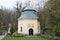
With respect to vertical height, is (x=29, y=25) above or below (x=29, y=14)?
below

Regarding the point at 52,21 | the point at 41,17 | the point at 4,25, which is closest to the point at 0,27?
the point at 4,25

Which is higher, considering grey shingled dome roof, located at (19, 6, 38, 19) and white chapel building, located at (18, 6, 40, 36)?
grey shingled dome roof, located at (19, 6, 38, 19)

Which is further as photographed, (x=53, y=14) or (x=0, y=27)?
(x=0, y=27)

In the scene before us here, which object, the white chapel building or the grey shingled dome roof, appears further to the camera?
the grey shingled dome roof

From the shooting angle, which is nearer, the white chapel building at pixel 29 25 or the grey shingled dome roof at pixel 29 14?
the white chapel building at pixel 29 25

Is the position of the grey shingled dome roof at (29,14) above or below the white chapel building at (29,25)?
above

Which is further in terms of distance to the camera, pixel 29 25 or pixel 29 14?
pixel 29 14

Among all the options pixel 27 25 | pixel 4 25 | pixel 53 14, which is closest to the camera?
pixel 53 14

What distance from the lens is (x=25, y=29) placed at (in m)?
52.8

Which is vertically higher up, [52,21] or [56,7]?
[56,7]

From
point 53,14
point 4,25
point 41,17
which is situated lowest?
point 4,25

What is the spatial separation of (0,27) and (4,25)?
533 centimetres

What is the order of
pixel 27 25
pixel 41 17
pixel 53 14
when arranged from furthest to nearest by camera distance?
pixel 41 17 < pixel 27 25 < pixel 53 14

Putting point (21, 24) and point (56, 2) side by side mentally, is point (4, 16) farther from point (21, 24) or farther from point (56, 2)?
point (56, 2)
